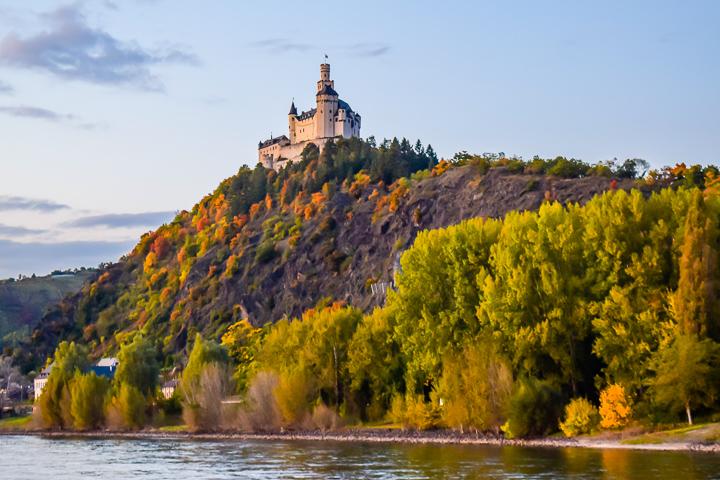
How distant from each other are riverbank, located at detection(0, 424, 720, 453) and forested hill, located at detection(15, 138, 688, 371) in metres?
52.9

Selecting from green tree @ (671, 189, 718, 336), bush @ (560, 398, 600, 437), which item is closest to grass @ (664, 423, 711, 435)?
bush @ (560, 398, 600, 437)

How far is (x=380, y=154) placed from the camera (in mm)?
175500

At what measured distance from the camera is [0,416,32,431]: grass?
10439cm

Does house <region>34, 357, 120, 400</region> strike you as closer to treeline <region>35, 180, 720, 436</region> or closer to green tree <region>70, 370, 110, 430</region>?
green tree <region>70, 370, 110, 430</region>

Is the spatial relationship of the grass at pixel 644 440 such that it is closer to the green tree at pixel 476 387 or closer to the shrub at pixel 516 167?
the green tree at pixel 476 387

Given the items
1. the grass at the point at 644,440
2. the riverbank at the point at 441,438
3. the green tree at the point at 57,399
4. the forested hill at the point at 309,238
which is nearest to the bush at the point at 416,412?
the riverbank at the point at 441,438

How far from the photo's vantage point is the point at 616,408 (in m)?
53.5

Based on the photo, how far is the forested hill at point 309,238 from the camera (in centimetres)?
13925

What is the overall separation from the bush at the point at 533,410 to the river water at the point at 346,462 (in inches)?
123

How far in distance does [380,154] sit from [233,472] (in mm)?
132676

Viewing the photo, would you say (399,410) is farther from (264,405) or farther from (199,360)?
(199,360)

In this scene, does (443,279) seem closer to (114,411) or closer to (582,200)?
(114,411)

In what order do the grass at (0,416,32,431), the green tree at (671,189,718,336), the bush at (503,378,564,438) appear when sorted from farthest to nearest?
the grass at (0,416,32,431)
the bush at (503,378,564,438)
the green tree at (671,189,718,336)

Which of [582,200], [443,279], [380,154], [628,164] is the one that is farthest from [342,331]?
[380,154]
